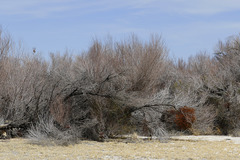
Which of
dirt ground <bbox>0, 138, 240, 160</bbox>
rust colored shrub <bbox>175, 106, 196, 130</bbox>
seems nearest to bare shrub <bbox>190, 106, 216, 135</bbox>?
rust colored shrub <bbox>175, 106, 196, 130</bbox>

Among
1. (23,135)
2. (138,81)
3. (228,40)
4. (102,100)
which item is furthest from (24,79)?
(228,40)

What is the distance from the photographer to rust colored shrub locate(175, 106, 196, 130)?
2044cm

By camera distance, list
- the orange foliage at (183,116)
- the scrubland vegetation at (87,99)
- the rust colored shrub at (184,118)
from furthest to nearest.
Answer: the rust colored shrub at (184,118)
the orange foliage at (183,116)
the scrubland vegetation at (87,99)

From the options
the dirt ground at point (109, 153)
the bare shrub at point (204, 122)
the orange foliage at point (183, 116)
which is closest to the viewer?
the dirt ground at point (109, 153)

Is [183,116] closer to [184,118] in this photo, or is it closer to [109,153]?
[184,118]

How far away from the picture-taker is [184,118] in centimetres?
2255

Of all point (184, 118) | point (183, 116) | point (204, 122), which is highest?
point (183, 116)

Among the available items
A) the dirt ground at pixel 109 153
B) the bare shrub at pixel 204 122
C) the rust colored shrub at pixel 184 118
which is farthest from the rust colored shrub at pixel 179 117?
the dirt ground at pixel 109 153

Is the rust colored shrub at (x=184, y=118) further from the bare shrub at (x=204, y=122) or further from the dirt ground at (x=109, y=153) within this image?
the dirt ground at (x=109, y=153)

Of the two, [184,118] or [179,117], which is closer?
[179,117]

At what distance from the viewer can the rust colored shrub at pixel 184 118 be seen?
20.4 meters

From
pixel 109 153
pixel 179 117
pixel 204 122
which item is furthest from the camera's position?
pixel 204 122

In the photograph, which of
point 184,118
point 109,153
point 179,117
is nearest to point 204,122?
point 184,118

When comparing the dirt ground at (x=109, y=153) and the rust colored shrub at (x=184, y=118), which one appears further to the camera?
the rust colored shrub at (x=184, y=118)
